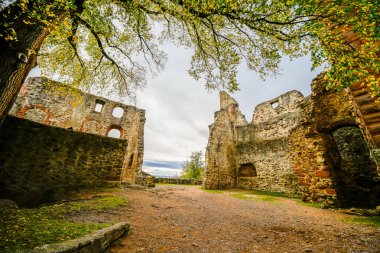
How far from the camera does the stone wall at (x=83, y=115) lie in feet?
43.6

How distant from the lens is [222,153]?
1352 centimetres

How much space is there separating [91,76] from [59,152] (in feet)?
11.8

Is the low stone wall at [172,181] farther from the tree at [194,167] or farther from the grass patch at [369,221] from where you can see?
the grass patch at [369,221]

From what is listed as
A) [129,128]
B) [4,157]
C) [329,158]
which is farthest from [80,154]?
[129,128]

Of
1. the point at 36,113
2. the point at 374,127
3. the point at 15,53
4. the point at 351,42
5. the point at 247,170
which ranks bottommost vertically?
the point at 374,127

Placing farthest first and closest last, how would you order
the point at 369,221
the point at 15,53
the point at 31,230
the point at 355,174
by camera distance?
1. the point at 355,174
2. the point at 369,221
3. the point at 15,53
4. the point at 31,230

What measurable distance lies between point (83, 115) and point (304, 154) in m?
17.6

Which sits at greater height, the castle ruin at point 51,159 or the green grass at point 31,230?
the castle ruin at point 51,159

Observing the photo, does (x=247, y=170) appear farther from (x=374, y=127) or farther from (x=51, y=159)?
(x=51, y=159)

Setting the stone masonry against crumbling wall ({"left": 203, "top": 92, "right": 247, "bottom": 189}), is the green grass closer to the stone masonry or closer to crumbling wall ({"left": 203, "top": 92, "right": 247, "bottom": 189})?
the stone masonry

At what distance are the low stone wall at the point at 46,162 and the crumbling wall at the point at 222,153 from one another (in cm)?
700

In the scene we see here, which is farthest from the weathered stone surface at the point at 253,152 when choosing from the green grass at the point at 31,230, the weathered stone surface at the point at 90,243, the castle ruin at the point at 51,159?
the green grass at the point at 31,230

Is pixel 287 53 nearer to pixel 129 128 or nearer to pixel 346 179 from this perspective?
pixel 346 179

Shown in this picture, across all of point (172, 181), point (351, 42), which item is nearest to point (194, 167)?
point (172, 181)
